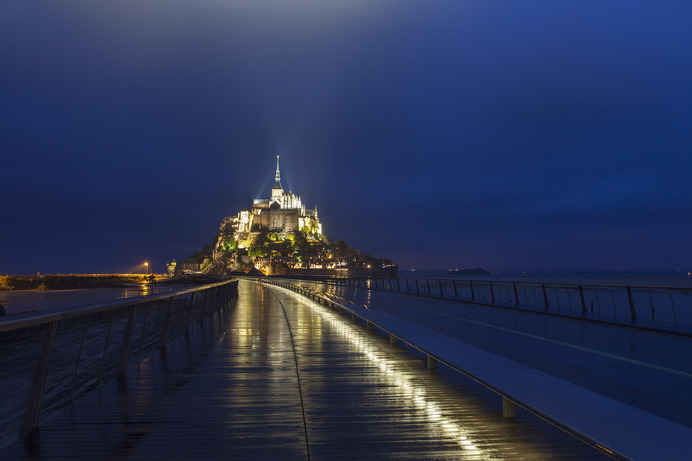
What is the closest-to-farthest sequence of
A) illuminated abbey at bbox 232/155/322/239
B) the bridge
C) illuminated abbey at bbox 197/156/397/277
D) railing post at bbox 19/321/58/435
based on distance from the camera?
the bridge → railing post at bbox 19/321/58/435 → illuminated abbey at bbox 197/156/397/277 → illuminated abbey at bbox 232/155/322/239

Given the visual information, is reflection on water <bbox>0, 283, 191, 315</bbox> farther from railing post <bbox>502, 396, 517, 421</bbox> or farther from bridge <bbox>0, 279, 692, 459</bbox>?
railing post <bbox>502, 396, 517, 421</bbox>

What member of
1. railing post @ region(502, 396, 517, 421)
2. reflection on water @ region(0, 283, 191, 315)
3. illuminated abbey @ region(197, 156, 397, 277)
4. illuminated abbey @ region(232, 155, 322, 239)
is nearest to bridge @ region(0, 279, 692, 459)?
railing post @ region(502, 396, 517, 421)

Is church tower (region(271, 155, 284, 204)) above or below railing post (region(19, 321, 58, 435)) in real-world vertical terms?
above

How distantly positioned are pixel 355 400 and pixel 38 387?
279 cm

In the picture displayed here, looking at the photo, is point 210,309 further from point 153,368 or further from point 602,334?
point 602,334

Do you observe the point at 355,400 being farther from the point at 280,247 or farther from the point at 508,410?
the point at 280,247

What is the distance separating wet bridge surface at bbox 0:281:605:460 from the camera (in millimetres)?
3674

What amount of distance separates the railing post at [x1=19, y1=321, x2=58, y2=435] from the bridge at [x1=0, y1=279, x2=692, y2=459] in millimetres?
13

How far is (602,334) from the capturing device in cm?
1141

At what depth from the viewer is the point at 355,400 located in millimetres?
5199

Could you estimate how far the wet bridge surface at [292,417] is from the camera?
3.67 metres

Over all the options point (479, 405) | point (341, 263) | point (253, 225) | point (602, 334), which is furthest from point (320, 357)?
point (253, 225)

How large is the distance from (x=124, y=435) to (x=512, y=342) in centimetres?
768

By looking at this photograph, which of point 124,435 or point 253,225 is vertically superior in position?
point 253,225
